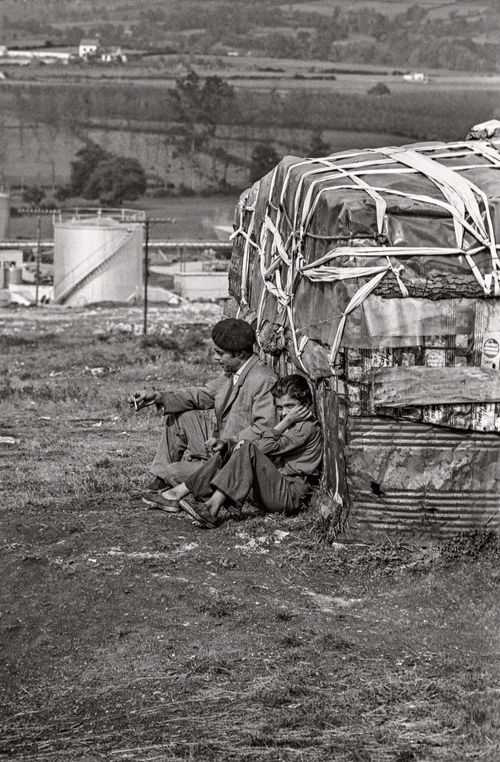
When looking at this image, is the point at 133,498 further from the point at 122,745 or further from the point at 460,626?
the point at 122,745

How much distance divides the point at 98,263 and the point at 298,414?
43.2m

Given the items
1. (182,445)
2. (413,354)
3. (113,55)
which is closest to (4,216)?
(182,445)

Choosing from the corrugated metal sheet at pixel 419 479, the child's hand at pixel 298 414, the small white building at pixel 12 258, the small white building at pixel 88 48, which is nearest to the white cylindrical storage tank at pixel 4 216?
the small white building at pixel 12 258

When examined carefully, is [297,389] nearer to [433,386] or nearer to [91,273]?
[433,386]

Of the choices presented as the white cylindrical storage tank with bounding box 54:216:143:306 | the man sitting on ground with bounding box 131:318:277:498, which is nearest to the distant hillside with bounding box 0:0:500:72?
the white cylindrical storage tank with bounding box 54:216:143:306

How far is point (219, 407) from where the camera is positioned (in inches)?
294

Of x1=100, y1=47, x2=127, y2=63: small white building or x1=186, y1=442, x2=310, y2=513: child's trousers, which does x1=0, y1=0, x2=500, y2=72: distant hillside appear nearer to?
x1=100, y1=47, x2=127, y2=63: small white building

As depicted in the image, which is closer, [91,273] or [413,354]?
[413,354]

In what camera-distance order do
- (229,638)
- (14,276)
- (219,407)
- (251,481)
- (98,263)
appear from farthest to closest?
(14,276) < (98,263) < (219,407) < (251,481) < (229,638)

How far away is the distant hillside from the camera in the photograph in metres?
134

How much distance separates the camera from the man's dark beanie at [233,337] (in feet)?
23.9

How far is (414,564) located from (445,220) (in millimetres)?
1746

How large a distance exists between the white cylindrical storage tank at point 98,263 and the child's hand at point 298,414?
42.5 m

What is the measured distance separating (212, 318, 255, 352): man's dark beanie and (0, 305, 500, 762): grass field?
102 cm
